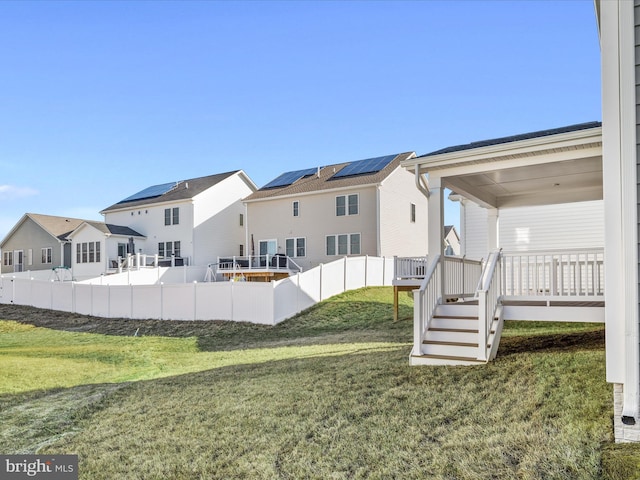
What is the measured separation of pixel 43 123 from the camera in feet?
75.6

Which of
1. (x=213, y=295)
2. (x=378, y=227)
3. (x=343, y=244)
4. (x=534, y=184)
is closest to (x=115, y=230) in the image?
(x=343, y=244)

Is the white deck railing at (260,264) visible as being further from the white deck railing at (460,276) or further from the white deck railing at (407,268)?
the white deck railing at (460,276)

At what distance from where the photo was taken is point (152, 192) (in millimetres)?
30297

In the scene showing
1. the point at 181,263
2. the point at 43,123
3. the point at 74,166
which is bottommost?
the point at 181,263

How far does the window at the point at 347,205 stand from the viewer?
73.9 ft

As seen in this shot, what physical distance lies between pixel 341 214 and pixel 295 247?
3.17 metres

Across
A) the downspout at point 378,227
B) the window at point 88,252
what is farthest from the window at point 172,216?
the downspout at point 378,227

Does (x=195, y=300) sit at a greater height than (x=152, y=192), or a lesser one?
lesser

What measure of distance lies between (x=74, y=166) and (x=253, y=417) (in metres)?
24.4

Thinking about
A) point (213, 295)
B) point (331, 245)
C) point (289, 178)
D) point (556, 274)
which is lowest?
point (213, 295)

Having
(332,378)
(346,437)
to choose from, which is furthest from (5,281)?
(346,437)

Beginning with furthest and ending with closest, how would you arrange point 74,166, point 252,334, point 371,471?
point 74,166, point 252,334, point 371,471

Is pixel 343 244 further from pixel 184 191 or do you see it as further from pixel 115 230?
pixel 115 230

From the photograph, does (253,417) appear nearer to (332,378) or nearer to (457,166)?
(332,378)
